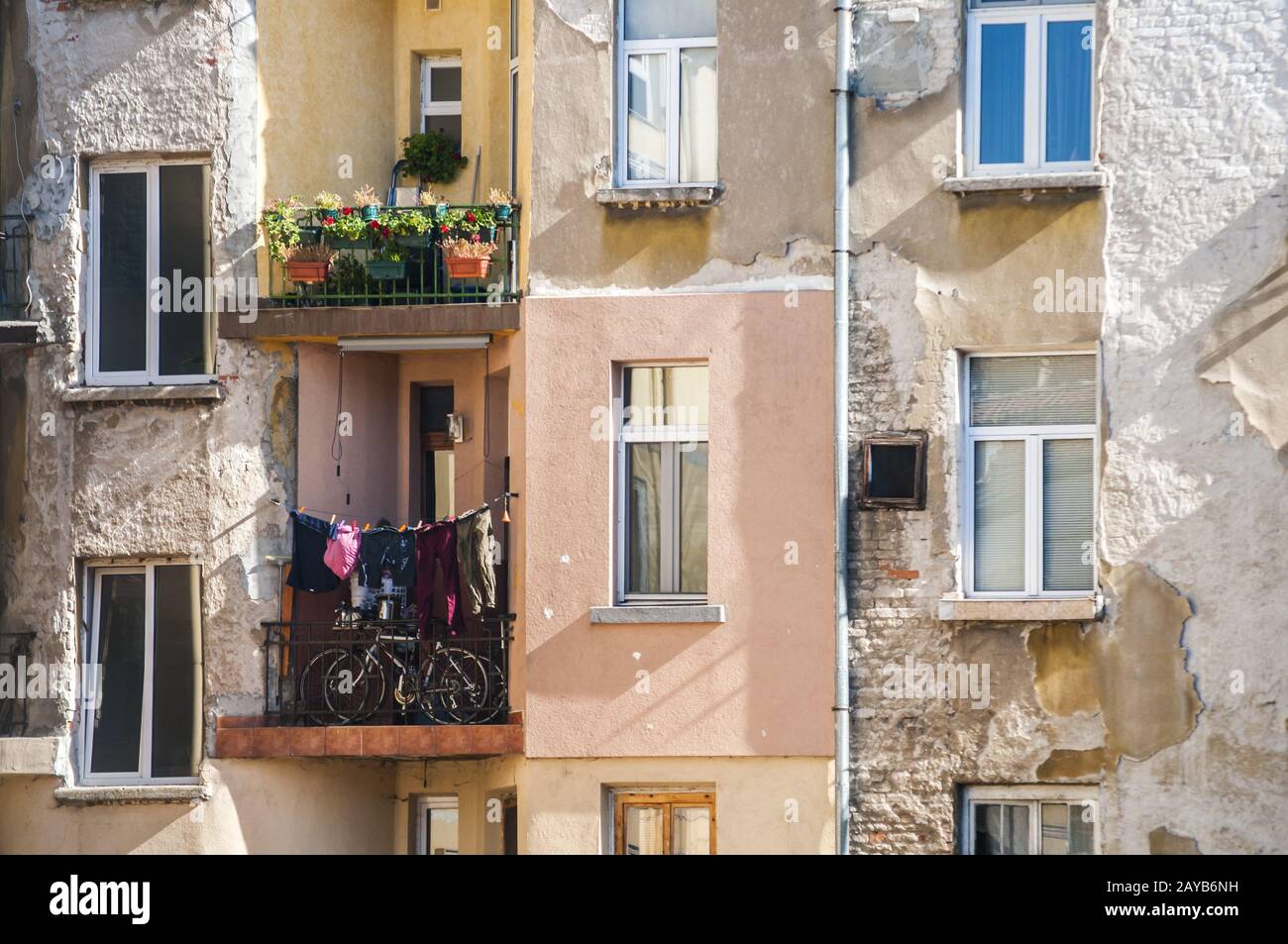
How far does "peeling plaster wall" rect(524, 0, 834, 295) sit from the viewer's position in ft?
69.6

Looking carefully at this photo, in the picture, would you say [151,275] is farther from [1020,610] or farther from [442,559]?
[1020,610]

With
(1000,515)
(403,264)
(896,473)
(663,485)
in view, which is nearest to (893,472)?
(896,473)

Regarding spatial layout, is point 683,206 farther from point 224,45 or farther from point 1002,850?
point 1002,850

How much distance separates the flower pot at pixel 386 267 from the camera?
862 inches

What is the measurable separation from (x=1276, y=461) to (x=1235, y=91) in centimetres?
302

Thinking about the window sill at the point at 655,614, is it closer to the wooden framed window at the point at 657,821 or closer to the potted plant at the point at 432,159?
the wooden framed window at the point at 657,821

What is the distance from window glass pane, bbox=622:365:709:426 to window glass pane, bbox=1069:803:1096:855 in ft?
14.4

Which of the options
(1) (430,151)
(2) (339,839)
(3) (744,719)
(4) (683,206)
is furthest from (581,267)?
(2) (339,839)

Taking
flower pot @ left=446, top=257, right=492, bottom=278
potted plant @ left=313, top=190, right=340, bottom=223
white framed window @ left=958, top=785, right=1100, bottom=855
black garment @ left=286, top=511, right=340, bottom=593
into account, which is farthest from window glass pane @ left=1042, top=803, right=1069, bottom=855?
potted plant @ left=313, top=190, right=340, bottom=223

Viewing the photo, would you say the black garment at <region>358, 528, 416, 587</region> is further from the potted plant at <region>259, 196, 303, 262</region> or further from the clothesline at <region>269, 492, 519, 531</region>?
the potted plant at <region>259, 196, 303, 262</region>

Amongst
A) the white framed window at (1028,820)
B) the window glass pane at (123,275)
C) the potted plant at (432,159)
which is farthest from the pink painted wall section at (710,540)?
the window glass pane at (123,275)

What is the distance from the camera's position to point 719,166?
21.4 metres

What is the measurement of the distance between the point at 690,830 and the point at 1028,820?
2.80 metres

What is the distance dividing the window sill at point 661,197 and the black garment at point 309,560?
3726 millimetres
